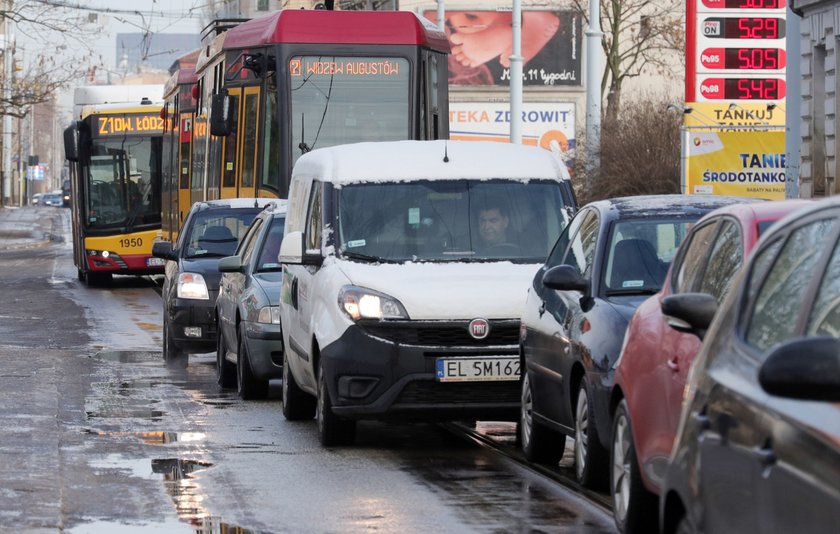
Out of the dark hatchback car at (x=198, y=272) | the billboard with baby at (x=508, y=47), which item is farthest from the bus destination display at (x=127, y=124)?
the billboard with baby at (x=508, y=47)

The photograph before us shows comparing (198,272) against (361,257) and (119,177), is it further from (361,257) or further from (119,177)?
(119,177)

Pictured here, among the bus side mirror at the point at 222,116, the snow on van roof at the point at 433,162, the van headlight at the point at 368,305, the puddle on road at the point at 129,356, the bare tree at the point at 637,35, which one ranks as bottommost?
the puddle on road at the point at 129,356

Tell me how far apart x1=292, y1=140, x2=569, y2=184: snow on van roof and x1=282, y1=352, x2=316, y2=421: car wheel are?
142 centimetres

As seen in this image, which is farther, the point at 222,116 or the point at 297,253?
the point at 222,116

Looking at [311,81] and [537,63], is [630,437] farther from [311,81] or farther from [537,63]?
[537,63]

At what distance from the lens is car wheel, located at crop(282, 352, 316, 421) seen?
1347 cm

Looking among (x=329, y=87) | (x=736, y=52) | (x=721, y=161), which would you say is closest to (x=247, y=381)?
(x=329, y=87)

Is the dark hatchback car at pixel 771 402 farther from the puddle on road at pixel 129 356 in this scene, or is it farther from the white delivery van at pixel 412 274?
the puddle on road at pixel 129 356

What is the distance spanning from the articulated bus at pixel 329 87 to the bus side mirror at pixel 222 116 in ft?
0.44

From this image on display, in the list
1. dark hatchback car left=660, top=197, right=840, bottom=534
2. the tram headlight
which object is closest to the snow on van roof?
the tram headlight

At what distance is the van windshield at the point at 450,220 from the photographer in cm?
1257

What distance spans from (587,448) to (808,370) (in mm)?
5714

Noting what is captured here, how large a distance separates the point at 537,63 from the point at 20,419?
178 ft

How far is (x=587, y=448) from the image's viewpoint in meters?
9.61
